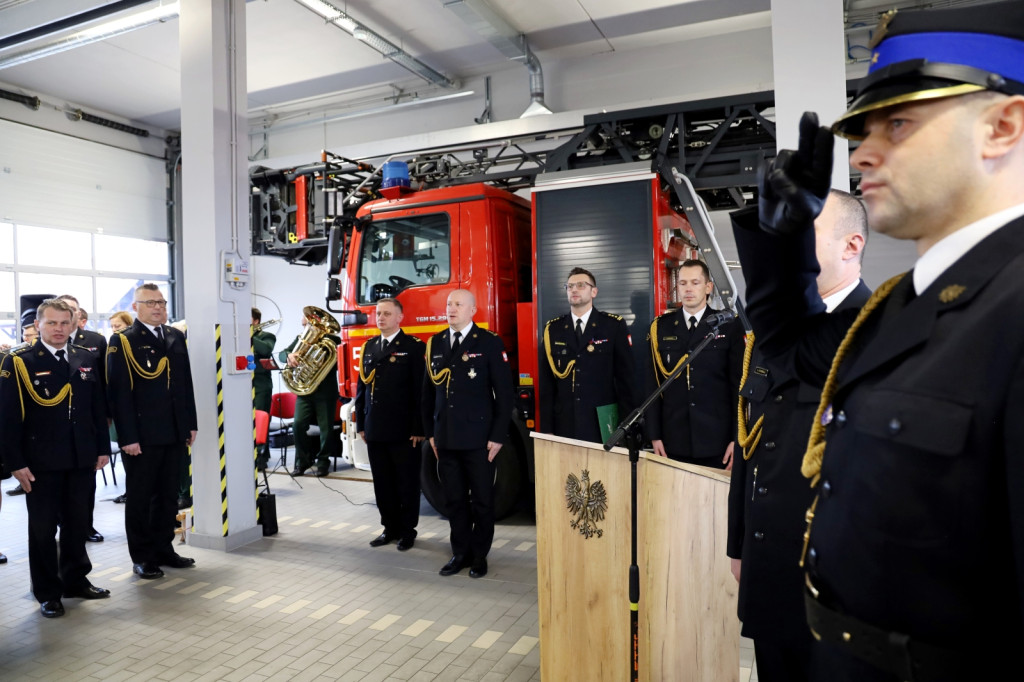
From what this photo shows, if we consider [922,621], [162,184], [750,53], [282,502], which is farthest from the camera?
[162,184]

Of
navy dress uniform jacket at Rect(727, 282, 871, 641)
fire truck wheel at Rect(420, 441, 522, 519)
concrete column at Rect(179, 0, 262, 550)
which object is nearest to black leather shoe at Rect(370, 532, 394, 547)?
fire truck wheel at Rect(420, 441, 522, 519)

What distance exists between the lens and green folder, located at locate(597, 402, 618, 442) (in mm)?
4020

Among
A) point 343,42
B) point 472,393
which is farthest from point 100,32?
point 472,393

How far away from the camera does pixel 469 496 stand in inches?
167

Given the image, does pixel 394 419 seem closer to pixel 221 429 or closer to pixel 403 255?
pixel 221 429

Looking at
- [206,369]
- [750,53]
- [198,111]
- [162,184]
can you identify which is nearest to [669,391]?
[206,369]

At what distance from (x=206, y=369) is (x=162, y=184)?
872cm

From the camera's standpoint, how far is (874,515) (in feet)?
2.73

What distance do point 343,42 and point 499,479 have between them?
20.3ft

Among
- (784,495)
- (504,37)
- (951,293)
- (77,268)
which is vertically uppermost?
(504,37)

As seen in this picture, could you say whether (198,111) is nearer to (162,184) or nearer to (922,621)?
(922,621)

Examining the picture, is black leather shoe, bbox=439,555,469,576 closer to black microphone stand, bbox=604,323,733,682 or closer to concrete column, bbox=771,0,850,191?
black microphone stand, bbox=604,323,733,682

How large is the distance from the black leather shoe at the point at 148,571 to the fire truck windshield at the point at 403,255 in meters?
2.28

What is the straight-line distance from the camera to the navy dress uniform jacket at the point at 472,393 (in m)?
4.09
